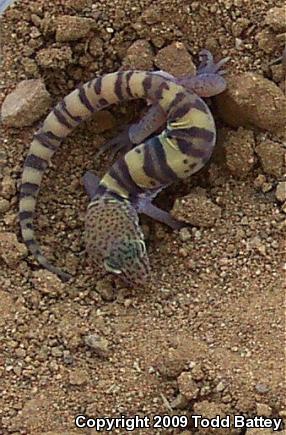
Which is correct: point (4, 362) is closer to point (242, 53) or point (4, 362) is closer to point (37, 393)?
point (37, 393)

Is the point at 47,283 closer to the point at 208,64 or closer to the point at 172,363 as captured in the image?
the point at 172,363

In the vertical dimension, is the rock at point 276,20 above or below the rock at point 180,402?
above

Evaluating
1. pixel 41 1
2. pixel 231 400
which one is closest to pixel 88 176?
pixel 41 1

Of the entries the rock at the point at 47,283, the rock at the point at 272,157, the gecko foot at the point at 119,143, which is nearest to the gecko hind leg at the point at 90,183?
the gecko foot at the point at 119,143

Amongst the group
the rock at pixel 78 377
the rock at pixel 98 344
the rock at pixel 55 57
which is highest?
the rock at pixel 55 57

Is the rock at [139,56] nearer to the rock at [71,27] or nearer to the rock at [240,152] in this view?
the rock at [71,27]

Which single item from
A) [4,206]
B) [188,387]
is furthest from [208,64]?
[188,387]

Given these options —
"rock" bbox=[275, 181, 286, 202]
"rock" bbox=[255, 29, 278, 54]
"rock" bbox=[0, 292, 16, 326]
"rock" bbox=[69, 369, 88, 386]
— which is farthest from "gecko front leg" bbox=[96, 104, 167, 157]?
"rock" bbox=[69, 369, 88, 386]
